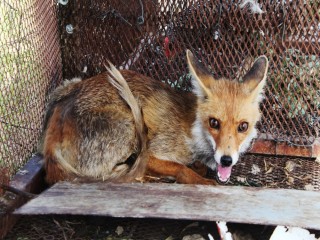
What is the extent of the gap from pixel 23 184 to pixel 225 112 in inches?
68.9

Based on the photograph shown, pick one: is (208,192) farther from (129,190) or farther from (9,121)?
(9,121)

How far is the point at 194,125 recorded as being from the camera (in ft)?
13.1

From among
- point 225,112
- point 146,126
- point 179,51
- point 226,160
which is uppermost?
point 179,51

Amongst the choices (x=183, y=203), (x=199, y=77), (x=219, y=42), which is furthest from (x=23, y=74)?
(x=183, y=203)

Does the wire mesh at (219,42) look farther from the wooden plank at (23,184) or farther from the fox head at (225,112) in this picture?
the wooden plank at (23,184)

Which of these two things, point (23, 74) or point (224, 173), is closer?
point (224, 173)

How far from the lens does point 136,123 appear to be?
3764 mm

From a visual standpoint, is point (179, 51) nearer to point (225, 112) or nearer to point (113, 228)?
point (225, 112)

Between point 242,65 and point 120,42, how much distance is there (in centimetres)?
130

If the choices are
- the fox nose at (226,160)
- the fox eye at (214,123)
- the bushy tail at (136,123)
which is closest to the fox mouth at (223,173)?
the fox nose at (226,160)

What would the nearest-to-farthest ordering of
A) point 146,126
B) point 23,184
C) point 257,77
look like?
1. point 23,184
2. point 257,77
3. point 146,126

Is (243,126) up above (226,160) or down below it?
above

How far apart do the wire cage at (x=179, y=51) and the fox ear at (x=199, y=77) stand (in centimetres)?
52

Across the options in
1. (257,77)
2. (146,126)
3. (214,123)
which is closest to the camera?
(214,123)
